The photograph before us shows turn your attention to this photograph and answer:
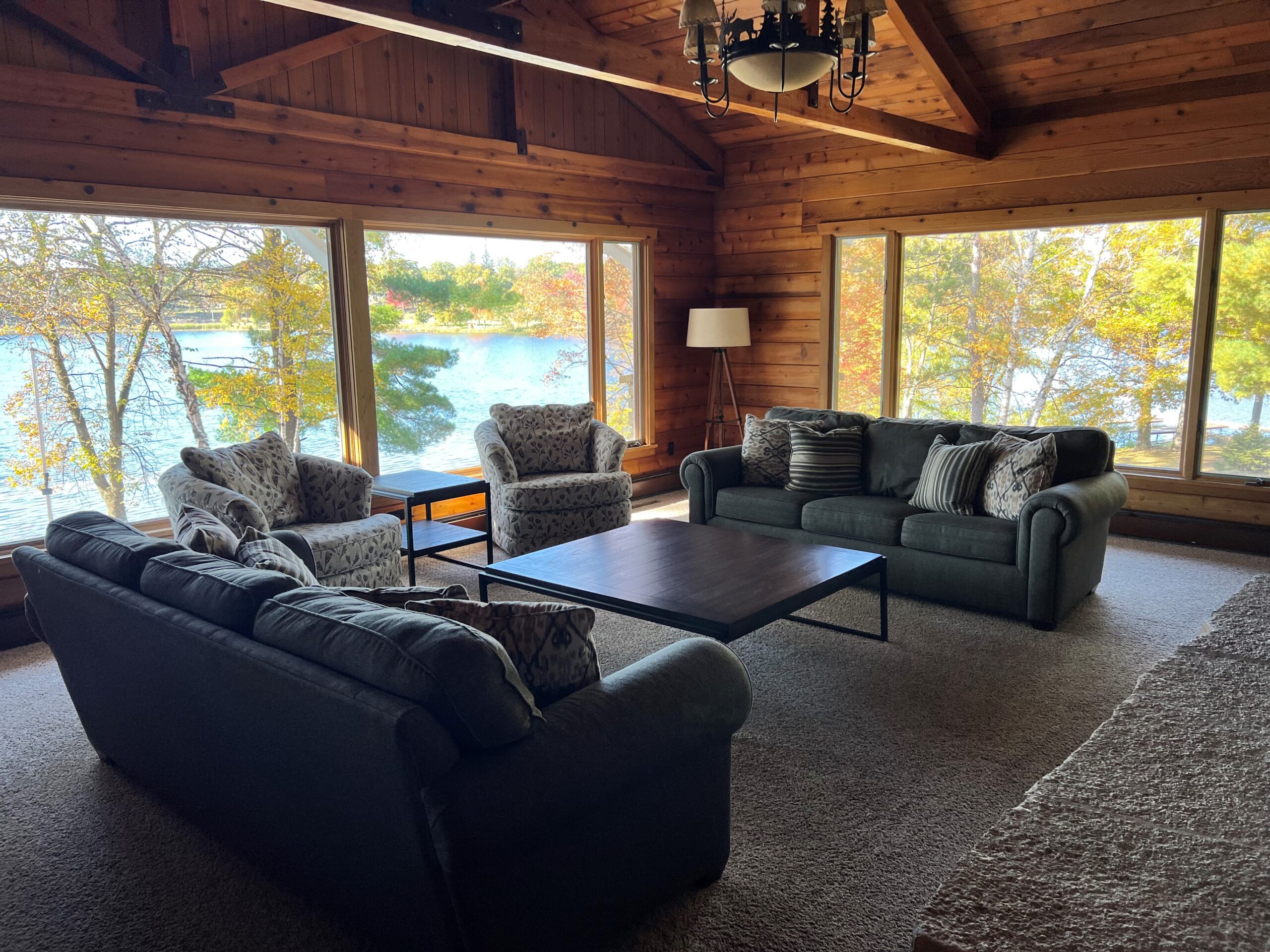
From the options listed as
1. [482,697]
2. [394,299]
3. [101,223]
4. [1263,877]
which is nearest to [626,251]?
[394,299]

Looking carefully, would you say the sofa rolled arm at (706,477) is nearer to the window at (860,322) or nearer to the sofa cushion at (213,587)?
the window at (860,322)

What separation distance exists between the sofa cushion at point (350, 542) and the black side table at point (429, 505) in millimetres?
134

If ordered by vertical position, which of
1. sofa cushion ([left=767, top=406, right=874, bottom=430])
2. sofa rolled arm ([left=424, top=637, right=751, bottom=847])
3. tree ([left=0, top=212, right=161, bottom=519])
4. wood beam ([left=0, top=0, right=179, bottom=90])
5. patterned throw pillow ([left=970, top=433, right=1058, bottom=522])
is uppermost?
wood beam ([left=0, top=0, right=179, bottom=90])

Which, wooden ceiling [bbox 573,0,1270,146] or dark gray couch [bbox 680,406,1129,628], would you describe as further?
wooden ceiling [bbox 573,0,1270,146]

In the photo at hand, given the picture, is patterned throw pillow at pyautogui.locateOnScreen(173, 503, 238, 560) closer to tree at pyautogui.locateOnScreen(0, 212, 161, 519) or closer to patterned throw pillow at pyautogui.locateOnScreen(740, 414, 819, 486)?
tree at pyautogui.locateOnScreen(0, 212, 161, 519)

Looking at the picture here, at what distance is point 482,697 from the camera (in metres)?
1.70

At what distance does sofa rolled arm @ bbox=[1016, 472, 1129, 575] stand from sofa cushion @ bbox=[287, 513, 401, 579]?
9.76 ft

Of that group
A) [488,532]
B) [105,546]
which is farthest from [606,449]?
[105,546]

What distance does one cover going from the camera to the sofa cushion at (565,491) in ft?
17.2

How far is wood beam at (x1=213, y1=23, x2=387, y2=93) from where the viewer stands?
14.1 feet

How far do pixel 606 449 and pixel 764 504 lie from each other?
1.24 m

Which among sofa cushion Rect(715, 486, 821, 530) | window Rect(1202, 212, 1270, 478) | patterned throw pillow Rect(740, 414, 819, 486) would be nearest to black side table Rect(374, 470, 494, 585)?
sofa cushion Rect(715, 486, 821, 530)

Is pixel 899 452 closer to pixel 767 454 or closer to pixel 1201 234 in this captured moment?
pixel 767 454

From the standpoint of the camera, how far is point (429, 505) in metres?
5.45
